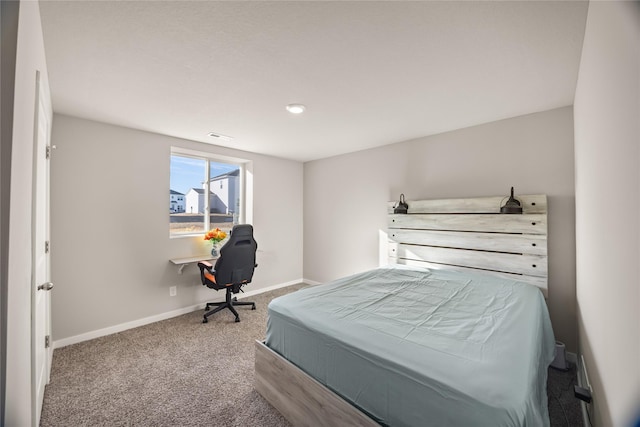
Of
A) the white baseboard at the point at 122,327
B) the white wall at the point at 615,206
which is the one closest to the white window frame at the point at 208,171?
the white baseboard at the point at 122,327

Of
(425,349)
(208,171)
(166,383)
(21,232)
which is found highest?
(208,171)

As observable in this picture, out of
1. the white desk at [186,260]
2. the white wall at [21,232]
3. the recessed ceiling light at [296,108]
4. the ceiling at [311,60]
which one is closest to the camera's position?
the white wall at [21,232]

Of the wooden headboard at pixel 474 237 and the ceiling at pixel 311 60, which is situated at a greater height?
the ceiling at pixel 311 60

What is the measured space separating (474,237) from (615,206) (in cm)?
217

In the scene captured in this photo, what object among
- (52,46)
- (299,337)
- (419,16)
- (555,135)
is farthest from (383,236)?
(52,46)

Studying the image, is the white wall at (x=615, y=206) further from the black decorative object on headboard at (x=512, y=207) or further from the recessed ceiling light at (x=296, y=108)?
the recessed ceiling light at (x=296, y=108)

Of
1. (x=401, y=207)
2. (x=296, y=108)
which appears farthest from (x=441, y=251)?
(x=296, y=108)

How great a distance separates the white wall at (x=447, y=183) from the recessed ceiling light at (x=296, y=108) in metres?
1.73

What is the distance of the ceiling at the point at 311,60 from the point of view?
1416mm

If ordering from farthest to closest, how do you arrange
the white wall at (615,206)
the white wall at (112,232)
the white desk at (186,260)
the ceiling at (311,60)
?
the white desk at (186,260)
the white wall at (112,232)
the ceiling at (311,60)
the white wall at (615,206)

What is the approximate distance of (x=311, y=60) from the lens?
1.83m

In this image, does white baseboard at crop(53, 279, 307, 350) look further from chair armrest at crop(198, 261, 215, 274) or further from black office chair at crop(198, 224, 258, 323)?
chair armrest at crop(198, 261, 215, 274)

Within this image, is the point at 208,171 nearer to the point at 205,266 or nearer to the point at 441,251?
the point at 205,266

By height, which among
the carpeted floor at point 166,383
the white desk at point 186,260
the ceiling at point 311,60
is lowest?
the carpeted floor at point 166,383
